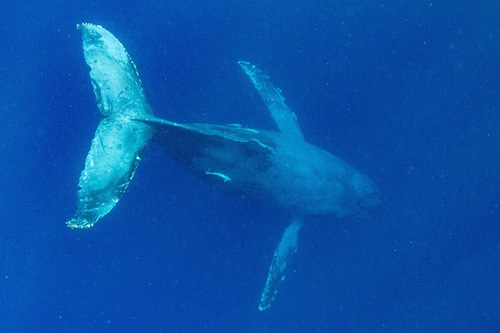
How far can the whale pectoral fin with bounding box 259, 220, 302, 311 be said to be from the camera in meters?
10.4

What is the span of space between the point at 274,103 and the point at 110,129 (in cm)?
429

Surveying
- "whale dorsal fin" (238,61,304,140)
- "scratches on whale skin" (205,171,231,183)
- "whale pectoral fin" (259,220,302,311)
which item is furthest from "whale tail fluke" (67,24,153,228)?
"whale pectoral fin" (259,220,302,311)

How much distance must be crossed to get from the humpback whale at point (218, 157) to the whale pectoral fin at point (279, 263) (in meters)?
0.02

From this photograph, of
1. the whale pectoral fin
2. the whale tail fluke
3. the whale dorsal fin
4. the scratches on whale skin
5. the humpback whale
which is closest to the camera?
the whale tail fluke

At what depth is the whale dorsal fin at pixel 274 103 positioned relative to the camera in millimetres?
10977

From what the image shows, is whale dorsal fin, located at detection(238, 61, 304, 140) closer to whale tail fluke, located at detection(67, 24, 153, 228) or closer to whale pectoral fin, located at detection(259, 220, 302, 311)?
whale pectoral fin, located at detection(259, 220, 302, 311)

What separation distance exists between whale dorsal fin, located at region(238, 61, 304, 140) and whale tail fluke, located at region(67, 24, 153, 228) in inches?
131

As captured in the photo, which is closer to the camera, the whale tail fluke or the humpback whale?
the whale tail fluke

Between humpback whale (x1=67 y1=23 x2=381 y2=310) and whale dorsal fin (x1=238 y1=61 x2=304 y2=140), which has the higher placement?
whale dorsal fin (x1=238 y1=61 x2=304 y2=140)

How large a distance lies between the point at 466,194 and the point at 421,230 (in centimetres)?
179

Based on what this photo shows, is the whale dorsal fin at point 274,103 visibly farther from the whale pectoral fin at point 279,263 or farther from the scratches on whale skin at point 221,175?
the scratches on whale skin at point 221,175

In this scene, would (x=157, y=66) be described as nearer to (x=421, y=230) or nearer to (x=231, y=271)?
(x=231, y=271)

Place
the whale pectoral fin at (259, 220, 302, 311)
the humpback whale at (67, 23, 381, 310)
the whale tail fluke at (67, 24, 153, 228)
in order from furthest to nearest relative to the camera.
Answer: the whale pectoral fin at (259, 220, 302, 311), the humpback whale at (67, 23, 381, 310), the whale tail fluke at (67, 24, 153, 228)

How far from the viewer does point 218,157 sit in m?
8.84
